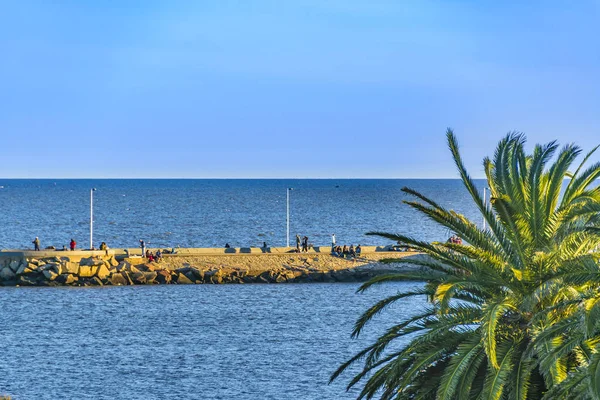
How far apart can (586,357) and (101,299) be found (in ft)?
173

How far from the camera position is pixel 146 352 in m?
49.6

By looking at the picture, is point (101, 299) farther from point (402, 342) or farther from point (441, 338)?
point (441, 338)

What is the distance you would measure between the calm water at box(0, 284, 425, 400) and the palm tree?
18.3 meters

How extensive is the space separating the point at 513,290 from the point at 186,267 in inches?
2278

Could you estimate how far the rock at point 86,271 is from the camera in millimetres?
74562

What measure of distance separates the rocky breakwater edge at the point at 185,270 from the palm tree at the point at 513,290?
4973 cm

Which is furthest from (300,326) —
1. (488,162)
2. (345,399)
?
(488,162)

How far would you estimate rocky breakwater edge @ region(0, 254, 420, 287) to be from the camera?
74.2 meters

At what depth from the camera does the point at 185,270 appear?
3022 inches

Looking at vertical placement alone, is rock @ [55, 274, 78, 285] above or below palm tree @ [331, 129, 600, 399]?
below

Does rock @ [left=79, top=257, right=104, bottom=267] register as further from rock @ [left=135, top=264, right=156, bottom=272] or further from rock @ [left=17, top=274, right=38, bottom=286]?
rock @ [left=17, top=274, right=38, bottom=286]

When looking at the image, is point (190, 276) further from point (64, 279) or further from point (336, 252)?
point (336, 252)

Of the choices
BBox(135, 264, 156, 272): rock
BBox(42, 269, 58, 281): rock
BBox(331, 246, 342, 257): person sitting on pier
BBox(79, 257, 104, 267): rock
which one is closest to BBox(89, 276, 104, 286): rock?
BBox(79, 257, 104, 267): rock

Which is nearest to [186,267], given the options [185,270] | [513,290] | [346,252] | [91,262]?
[185,270]
